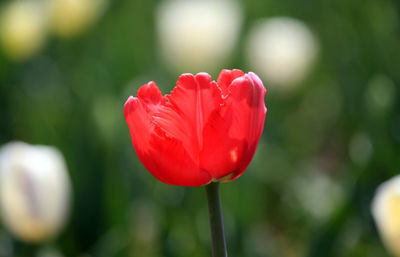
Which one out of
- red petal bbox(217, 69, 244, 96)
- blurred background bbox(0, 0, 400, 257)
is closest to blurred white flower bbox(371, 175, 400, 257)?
blurred background bbox(0, 0, 400, 257)

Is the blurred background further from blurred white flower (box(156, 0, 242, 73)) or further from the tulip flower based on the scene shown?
the tulip flower

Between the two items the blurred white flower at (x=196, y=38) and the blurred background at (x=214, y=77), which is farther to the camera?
the blurred white flower at (x=196, y=38)

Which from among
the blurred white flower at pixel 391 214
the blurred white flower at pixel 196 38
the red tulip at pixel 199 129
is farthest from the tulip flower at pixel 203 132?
the blurred white flower at pixel 196 38

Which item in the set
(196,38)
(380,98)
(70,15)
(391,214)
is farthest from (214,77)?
(391,214)

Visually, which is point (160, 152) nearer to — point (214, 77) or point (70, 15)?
point (214, 77)

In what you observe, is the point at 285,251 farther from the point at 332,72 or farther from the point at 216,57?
the point at 332,72

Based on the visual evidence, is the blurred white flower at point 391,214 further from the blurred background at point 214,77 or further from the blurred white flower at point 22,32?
the blurred white flower at point 22,32
